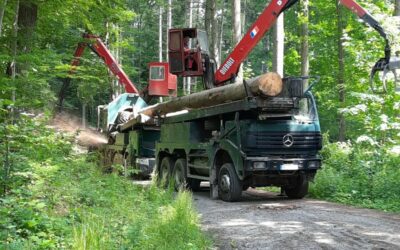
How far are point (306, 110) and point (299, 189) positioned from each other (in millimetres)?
1961

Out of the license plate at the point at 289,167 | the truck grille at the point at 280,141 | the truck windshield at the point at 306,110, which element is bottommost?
the license plate at the point at 289,167

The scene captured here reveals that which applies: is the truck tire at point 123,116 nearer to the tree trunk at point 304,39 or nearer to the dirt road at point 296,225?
the tree trunk at point 304,39

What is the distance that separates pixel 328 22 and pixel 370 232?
21.1 m

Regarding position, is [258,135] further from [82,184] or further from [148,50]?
[148,50]

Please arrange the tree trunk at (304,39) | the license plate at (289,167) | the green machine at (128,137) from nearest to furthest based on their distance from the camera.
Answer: the license plate at (289,167) < the green machine at (128,137) < the tree trunk at (304,39)

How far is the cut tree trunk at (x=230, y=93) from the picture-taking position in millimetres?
10586

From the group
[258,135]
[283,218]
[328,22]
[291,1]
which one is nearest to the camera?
[283,218]

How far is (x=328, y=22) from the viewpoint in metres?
26.7

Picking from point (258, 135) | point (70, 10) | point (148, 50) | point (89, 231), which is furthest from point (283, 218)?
point (148, 50)

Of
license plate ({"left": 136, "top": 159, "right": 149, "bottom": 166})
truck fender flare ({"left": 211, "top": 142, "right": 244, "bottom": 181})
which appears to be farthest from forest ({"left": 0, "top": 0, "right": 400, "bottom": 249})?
license plate ({"left": 136, "top": 159, "right": 149, "bottom": 166})

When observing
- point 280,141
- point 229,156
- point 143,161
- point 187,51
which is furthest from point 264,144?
point 143,161

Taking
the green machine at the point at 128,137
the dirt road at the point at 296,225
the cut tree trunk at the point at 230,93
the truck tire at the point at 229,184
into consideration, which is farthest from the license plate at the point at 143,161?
the dirt road at the point at 296,225

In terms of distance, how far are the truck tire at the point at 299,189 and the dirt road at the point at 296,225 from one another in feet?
2.12

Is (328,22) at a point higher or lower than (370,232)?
higher
